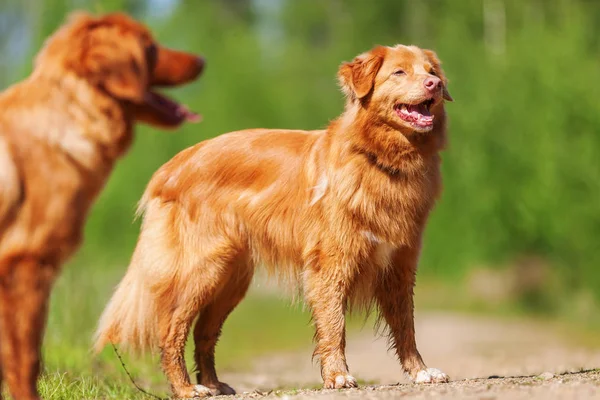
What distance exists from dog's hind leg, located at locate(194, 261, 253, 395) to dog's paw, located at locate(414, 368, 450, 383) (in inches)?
59.2

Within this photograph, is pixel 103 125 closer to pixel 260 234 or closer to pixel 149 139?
pixel 260 234

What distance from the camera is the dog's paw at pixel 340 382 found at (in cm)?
638

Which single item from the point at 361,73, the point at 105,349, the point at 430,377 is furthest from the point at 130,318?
the point at 105,349

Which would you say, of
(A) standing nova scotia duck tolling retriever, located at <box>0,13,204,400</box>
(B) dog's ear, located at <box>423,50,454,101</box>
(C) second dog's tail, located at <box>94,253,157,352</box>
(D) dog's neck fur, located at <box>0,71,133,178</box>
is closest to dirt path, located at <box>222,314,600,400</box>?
(C) second dog's tail, located at <box>94,253,157,352</box>

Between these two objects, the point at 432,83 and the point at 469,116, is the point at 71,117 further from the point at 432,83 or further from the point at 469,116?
the point at 469,116

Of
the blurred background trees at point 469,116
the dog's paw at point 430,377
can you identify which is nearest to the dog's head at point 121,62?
the dog's paw at point 430,377

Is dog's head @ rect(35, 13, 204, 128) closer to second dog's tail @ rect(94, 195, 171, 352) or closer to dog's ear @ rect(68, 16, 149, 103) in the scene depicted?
dog's ear @ rect(68, 16, 149, 103)

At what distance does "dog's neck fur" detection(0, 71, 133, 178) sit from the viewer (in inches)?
190

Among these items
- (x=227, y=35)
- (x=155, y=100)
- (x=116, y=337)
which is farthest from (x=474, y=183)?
(x=155, y=100)

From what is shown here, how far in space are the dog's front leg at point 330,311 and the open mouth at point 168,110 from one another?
1.92 meters

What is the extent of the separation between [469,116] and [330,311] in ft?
52.2

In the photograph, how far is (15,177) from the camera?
4.78 m

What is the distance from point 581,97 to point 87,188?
14.7 m

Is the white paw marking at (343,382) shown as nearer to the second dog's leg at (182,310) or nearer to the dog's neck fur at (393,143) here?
the second dog's leg at (182,310)
